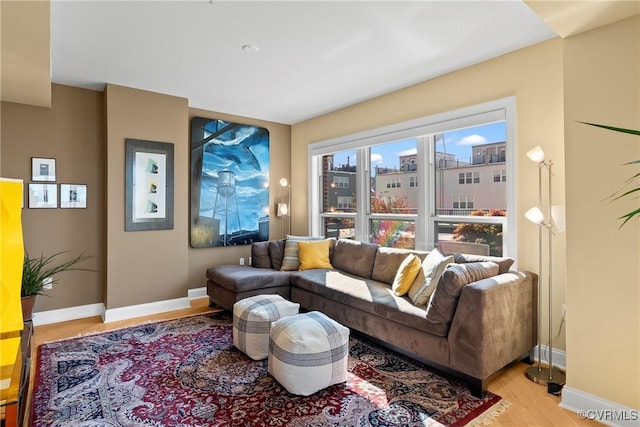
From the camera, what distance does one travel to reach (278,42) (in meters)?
2.96

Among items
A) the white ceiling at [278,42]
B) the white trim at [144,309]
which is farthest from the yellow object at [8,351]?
the white trim at [144,309]

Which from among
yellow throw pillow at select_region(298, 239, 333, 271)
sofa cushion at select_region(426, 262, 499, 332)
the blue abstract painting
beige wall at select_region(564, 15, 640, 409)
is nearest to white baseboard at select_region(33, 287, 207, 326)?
the blue abstract painting

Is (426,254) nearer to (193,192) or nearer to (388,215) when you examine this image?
(388,215)

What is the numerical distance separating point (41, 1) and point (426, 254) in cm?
349

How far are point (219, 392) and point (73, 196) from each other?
3.07 m

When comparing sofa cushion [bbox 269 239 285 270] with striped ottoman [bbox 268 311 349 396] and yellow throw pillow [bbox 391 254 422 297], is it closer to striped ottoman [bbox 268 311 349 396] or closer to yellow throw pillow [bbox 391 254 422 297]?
yellow throw pillow [bbox 391 254 422 297]

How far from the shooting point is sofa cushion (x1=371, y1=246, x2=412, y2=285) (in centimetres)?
376

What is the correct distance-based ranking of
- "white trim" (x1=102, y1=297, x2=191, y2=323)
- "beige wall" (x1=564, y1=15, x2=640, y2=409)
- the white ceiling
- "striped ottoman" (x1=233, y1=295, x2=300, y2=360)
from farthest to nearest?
"white trim" (x1=102, y1=297, x2=191, y2=323) → "striped ottoman" (x1=233, y1=295, x2=300, y2=360) → the white ceiling → "beige wall" (x1=564, y1=15, x2=640, y2=409)

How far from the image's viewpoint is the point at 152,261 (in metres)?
4.31

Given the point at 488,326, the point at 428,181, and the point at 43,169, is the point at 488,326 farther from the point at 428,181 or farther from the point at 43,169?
the point at 43,169

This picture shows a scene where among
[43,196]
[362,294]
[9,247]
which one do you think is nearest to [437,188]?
[362,294]

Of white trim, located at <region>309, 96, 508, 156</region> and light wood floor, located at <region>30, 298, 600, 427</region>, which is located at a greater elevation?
white trim, located at <region>309, 96, 508, 156</region>

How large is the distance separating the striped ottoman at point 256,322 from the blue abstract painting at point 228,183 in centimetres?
222

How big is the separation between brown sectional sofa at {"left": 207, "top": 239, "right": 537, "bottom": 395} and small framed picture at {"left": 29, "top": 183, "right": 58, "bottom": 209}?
1.95m
